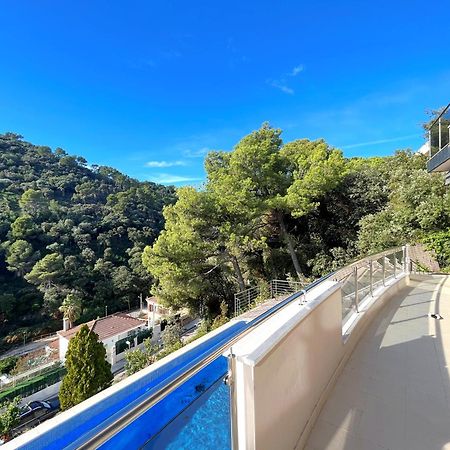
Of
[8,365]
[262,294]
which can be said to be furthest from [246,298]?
[8,365]

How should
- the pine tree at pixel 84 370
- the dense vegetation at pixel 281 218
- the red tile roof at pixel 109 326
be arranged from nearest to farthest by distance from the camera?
the dense vegetation at pixel 281 218
the pine tree at pixel 84 370
the red tile roof at pixel 109 326

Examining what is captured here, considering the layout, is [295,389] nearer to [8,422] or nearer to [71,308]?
[8,422]

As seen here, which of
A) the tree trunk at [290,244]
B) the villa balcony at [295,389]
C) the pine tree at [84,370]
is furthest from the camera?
the tree trunk at [290,244]

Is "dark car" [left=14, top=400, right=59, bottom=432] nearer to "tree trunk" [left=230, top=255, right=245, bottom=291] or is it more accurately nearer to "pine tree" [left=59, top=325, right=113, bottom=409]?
"pine tree" [left=59, top=325, right=113, bottom=409]

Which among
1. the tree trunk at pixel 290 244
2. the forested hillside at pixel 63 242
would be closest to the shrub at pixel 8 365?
the forested hillside at pixel 63 242

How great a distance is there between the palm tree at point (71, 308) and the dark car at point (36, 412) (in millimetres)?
12274

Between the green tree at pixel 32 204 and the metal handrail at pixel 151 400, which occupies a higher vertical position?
the green tree at pixel 32 204

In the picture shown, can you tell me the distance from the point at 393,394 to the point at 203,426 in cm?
183

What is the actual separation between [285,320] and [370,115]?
64.7 ft

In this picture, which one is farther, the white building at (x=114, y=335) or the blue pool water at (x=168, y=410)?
the white building at (x=114, y=335)

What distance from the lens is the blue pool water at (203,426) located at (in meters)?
0.80

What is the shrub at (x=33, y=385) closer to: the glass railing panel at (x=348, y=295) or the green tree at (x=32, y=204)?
the glass railing panel at (x=348, y=295)

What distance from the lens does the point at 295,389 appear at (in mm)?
1486

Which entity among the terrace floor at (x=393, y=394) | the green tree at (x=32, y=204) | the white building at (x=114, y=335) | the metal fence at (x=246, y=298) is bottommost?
the white building at (x=114, y=335)
